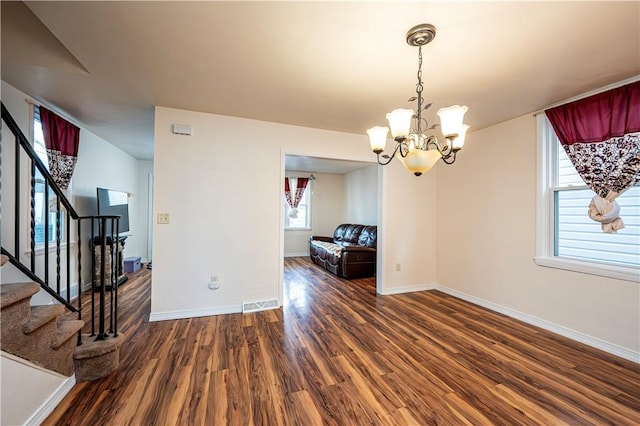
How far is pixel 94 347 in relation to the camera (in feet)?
6.21

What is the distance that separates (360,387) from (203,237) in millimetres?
2359

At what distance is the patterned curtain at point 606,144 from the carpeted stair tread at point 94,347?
14.4 feet

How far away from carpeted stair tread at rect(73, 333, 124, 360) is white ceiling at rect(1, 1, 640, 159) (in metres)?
2.23

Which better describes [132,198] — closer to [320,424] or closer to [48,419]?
[48,419]

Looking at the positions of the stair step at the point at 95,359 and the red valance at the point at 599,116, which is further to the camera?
the red valance at the point at 599,116

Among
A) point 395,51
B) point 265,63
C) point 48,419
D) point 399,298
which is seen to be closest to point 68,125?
point 265,63

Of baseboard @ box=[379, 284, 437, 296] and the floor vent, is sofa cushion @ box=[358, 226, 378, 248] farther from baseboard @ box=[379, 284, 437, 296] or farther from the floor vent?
the floor vent

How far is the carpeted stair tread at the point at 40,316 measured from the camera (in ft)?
4.72

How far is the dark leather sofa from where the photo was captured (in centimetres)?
485

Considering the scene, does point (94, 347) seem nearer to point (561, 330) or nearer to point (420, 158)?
point (420, 158)

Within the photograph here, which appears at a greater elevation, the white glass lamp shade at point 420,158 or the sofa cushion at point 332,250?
the white glass lamp shade at point 420,158

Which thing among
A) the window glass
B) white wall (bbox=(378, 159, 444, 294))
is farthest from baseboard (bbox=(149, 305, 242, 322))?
the window glass

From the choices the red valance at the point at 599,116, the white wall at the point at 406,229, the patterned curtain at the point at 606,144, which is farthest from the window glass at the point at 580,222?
the white wall at the point at 406,229

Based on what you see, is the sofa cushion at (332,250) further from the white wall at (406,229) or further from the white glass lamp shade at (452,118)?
the white glass lamp shade at (452,118)
